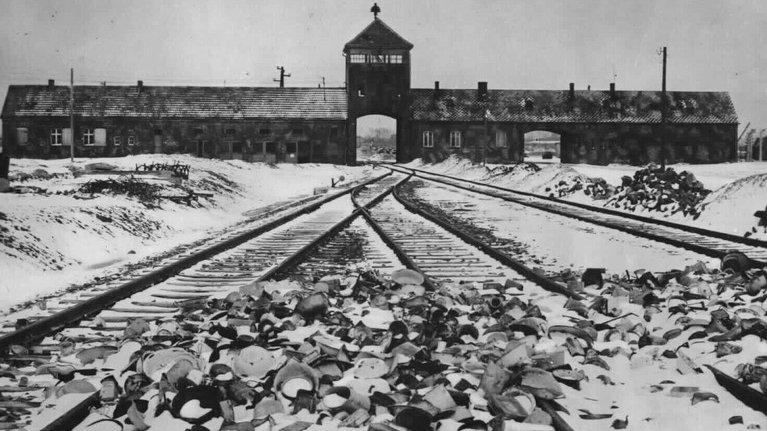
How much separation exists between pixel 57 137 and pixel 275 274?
5436 cm

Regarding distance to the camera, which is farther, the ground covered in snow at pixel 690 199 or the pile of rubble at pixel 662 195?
A: the pile of rubble at pixel 662 195

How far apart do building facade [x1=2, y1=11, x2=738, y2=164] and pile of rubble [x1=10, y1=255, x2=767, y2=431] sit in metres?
50.3

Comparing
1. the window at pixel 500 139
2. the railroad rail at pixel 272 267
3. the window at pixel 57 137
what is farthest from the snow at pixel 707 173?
the window at pixel 57 137

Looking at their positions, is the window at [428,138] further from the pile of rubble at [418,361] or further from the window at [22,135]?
the pile of rubble at [418,361]

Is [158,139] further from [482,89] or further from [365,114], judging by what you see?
[482,89]

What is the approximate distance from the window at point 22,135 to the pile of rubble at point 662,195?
50.4 meters

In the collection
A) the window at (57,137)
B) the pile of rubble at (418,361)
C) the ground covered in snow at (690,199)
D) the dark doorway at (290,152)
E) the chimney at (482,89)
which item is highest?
the chimney at (482,89)

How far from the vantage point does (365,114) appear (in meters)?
57.8

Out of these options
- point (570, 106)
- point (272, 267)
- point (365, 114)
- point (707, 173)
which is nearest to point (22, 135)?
point (365, 114)

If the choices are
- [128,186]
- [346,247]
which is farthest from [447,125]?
[346,247]

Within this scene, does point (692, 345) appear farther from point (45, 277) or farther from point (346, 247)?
point (45, 277)

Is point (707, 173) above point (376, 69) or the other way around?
the other way around

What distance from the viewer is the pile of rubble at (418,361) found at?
3697 millimetres

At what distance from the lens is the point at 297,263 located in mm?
8664
